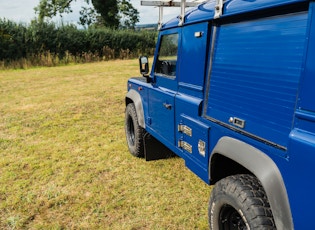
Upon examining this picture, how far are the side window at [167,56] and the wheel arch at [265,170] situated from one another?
50.8 inches

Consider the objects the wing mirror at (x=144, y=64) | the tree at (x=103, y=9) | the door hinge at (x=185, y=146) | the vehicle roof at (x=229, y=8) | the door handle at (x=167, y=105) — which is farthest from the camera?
the tree at (x=103, y=9)

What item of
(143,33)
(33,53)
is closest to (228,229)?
(33,53)

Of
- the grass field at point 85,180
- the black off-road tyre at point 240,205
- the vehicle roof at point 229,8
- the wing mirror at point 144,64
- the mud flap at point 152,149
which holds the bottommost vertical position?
the grass field at point 85,180

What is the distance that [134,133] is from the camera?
470 cm

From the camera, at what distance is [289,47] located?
70.2 inches

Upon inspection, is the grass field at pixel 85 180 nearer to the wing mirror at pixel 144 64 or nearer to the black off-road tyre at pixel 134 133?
the black off-road tyre at pixel 134 133

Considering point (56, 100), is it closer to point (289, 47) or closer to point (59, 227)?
point (59, 227)

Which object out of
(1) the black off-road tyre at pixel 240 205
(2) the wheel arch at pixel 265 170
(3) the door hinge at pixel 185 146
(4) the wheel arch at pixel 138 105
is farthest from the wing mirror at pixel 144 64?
(1) the black off-road tyre at pixel 240 205

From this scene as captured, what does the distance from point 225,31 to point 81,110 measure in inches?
231

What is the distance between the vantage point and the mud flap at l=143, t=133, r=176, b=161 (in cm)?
430

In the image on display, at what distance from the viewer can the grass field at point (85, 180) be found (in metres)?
3.22

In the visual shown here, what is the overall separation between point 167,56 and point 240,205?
1.96 metres

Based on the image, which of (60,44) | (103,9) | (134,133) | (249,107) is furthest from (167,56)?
(103,9)

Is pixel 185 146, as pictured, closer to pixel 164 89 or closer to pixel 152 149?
pixel 164 89
